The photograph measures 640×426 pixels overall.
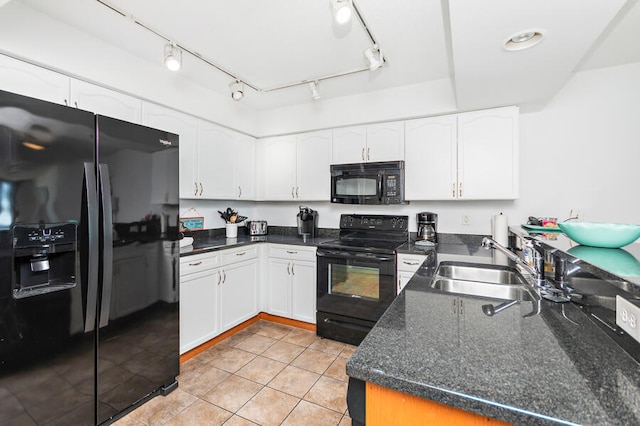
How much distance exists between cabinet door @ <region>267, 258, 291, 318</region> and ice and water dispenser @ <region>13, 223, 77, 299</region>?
1835mm

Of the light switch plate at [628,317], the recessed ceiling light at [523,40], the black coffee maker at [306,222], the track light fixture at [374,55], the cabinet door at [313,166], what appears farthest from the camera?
the black coffee maker at [306,222]

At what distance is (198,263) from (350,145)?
191 cm

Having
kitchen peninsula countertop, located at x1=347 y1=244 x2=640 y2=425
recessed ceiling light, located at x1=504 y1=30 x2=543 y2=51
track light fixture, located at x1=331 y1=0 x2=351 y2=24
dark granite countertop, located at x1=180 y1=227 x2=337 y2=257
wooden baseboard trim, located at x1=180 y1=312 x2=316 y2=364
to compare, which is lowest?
wooden baseboard trim, located at x1=180 y1=312 x2=316 y2=364

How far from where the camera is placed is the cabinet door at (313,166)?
10.7 feet

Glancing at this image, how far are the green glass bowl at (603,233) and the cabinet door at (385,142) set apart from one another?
182 cm

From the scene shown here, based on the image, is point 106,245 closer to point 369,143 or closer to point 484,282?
point 484,282

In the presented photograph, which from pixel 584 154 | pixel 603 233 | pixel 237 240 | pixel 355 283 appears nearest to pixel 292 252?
pixel 237 240

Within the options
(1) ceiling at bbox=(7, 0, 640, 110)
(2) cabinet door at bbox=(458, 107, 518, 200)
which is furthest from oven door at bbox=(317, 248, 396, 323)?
(1) ceiling at bbox=(7, 0, 640, 110)

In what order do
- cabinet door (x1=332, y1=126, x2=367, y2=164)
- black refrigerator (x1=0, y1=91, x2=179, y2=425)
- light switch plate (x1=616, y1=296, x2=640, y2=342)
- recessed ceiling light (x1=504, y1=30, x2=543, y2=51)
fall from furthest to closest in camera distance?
1. cabinet door (x1=332, y1=126, x2=367, y2=164)
2. recessed ceiling light (x1=504, y1=30, x2=543, y2=51)
3. black refrigerator (x1=0, y1=91, x2=179, y2=425)
4. light switch plate (x1=616, y1=296, x2=640, y2=342)

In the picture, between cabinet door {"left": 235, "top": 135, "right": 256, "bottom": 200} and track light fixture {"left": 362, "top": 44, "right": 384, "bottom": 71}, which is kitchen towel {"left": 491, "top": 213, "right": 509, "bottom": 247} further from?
cabinet door {"left": 235, "top": 135, "right": 256, "bottom": 200}

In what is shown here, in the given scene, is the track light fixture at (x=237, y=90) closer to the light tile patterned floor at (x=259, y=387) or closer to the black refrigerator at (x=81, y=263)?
the black refrigerator at (x=81, y=263)

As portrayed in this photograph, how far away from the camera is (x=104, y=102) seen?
6.86ft

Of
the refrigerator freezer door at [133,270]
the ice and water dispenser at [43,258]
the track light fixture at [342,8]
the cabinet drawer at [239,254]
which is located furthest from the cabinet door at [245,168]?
the track light fixture at [342,8]

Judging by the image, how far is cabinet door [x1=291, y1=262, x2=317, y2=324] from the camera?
2.97 m
